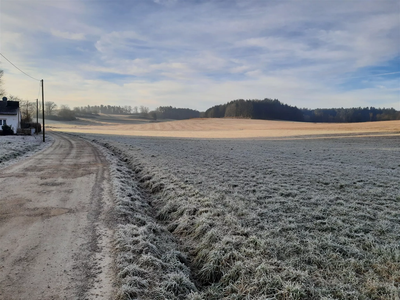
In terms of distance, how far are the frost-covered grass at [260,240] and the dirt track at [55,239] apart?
0.44 meters

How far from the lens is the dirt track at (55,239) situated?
3.71m

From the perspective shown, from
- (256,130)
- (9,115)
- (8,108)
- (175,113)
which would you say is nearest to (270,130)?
(256,130)

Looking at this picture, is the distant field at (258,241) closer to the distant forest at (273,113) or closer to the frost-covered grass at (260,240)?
the frost-covered grass at (260,240)

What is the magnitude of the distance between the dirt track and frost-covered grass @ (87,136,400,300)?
0.44 metres

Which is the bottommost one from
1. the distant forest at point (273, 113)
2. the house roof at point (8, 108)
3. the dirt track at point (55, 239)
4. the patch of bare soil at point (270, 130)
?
the dirt track at point (55, 239)

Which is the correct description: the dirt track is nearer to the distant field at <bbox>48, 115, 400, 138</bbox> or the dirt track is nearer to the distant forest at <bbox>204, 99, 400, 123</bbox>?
the distant field at <bbox>48, 115, 400, 138</bbox>

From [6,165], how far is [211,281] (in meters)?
13.4

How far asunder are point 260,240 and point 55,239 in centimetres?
408

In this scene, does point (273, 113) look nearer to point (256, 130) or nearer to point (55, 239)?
point (256, 130)

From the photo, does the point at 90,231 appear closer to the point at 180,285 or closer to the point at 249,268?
the point at 180,285

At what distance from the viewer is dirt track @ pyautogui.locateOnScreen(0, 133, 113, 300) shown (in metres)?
3.71

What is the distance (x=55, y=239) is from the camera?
16.9ft

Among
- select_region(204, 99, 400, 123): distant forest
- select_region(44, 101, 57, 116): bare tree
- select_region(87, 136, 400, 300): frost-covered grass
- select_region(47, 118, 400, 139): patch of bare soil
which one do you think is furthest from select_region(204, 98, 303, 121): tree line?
select_region(87, 136, 400, 300): frost-covered grass

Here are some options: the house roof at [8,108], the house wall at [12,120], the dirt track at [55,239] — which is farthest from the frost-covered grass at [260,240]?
the house roof at [8,108]
